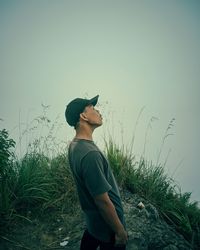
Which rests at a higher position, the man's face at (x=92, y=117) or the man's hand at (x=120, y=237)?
the man's face at (x=92, y=117)

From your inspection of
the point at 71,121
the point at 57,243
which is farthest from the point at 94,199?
the point at 57,243

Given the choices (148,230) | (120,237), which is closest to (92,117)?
(120,237)

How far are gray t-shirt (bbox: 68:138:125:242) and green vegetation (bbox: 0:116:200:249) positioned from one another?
7.52 ft

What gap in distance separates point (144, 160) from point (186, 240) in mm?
1611

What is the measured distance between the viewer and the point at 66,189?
4.97 m

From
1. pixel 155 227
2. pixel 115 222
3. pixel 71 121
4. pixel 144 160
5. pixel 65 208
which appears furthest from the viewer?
pixel 144 160

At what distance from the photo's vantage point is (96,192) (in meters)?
2.05

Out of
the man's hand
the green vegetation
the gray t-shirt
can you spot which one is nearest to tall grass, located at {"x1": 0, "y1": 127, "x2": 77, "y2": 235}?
the green vegetation

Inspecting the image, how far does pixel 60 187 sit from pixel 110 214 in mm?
3043

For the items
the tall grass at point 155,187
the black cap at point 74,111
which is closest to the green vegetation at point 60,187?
the tall grass at point 155,187

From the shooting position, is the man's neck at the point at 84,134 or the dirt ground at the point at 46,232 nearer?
the man's neck at the point at 84,134

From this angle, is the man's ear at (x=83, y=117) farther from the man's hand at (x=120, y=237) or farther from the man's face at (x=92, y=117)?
the man's hand at (x=120, y=237)

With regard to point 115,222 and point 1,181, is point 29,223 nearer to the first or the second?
point 1,181

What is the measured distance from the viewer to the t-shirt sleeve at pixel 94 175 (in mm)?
2059
